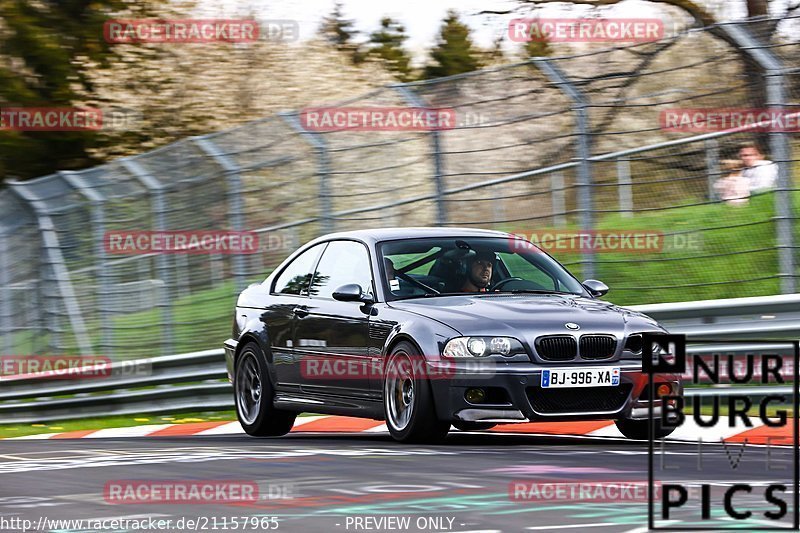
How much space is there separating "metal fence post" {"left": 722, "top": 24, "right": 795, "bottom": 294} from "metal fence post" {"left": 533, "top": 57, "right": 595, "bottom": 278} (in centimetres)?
137

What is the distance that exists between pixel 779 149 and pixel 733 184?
22.2 inches

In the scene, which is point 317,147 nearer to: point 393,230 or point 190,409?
point 190,409

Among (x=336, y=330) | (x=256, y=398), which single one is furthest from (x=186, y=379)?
(x=336, y=330)

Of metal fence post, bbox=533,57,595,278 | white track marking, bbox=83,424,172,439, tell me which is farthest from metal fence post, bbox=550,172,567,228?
white track marking, bbox=83,424,172,439

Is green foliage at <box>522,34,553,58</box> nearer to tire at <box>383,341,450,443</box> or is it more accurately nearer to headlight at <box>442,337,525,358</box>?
tire at <box>383,341,450,443</box>

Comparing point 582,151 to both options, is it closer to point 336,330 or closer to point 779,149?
point 779,149

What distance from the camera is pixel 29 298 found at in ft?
63.6

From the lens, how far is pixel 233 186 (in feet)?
51.5

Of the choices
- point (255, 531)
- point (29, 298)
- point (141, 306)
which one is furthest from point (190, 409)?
point (255, 531)

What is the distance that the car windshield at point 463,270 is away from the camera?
10.8m

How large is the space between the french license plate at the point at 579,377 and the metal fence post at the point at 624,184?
11.3 ft

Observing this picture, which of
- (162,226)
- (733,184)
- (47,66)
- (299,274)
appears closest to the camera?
(299,274)

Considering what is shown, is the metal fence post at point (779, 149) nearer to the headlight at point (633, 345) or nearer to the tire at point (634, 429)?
the tire at point (634, 429)

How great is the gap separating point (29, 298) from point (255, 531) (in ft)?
45.2
